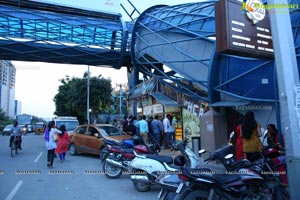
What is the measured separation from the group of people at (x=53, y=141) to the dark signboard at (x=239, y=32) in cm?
694

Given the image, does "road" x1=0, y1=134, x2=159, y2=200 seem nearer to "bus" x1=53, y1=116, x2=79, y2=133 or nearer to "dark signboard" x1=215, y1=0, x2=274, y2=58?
"dark signboard" x1=215, y1=0, x2=274, y2=58

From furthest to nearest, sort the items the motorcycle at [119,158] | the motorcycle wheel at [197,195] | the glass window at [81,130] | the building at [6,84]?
the building at [6,84]
the glass window at [81,130]
the motorcycle at [119,158]
the motorcycle wheel at [197,195]

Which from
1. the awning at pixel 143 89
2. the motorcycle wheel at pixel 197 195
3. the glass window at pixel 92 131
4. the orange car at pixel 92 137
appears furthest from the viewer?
the awning at pixel 143 89

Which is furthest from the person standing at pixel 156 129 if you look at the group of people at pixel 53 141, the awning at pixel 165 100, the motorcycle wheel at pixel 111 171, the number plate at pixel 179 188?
the number plate at pixel 179 188

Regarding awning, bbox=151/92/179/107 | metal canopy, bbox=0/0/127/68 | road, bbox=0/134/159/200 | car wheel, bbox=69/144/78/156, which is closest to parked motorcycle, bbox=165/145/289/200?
road, bbox=0/134/159/200

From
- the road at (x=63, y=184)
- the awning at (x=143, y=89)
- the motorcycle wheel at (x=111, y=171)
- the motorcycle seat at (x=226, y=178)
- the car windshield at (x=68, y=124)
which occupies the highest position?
the awning at (x=143, y=89)

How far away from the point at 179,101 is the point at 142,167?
32.9 feet

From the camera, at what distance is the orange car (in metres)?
12.4

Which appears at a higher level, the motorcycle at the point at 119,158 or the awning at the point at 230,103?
the awning at the point at 230,103

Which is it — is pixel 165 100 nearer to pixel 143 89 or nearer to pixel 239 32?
pixel 143 89

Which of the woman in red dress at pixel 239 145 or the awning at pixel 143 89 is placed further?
the awning at pixel 143 89

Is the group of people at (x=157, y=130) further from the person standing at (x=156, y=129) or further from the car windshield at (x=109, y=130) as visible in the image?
the car windshield at (x=109, y=130)

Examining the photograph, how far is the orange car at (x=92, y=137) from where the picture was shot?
12.4 metres

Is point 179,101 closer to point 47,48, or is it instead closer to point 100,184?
point 100,184
